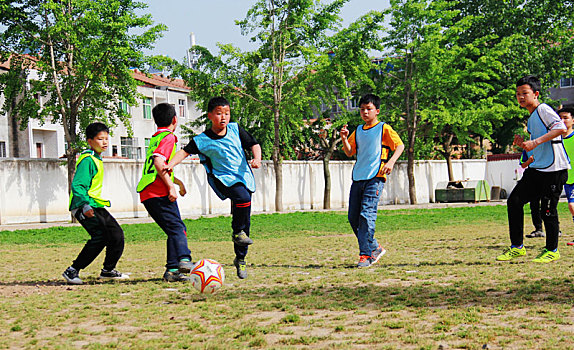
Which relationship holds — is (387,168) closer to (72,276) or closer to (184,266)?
(184,266)

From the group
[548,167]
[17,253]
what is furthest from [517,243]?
[17,253]

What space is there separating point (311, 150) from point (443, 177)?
27.7 feet

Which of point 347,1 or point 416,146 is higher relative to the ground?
point 347,1

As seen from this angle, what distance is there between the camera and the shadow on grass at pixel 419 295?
530cm

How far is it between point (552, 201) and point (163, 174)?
4.31 meters

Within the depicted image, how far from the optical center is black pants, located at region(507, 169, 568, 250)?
7.78 metres

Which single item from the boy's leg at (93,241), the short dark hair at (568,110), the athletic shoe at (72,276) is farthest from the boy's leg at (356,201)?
the short dark hair at (568,110)

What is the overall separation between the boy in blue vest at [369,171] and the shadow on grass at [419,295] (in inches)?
71.4

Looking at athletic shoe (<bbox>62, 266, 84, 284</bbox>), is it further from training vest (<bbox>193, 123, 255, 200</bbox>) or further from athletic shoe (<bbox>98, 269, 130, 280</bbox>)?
training vest (<bbox>193, 123, 255, 200</bbox>)

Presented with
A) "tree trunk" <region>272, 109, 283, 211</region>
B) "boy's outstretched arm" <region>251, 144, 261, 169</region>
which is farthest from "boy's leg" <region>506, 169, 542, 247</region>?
"tree trunk" <region>272, 109, 283, 211</region>

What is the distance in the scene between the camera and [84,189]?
7.34 m

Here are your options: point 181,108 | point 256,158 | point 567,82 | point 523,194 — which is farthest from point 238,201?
point 567,82

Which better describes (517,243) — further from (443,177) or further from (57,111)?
(443,177)

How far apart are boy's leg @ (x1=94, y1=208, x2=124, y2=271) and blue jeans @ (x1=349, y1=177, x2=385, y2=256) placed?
108 inches
